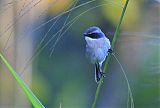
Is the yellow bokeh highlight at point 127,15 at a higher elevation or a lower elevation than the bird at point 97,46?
lower

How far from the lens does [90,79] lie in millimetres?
6418

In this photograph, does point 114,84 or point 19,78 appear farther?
point 114,84

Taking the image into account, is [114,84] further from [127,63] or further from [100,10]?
[100,10]

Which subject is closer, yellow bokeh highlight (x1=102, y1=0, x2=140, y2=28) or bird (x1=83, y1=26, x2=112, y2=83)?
bird (x1=83, y1=26, x2=112, y2=83)

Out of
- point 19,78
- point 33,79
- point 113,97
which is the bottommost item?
point 113,97

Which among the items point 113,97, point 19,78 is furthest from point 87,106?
point 19,78

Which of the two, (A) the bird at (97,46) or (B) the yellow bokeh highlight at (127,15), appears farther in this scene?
(B) the yellow bokeh highlight at (127,15)

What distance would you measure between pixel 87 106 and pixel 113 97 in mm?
294

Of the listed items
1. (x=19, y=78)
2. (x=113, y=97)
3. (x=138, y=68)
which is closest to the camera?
(x=19, y=78)

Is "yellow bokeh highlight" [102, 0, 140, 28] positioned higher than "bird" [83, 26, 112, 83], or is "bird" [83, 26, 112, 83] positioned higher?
"bird" [83, 26, 112, 83]

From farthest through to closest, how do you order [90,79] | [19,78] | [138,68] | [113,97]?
[90,79] → [113,97] → [138,68] → [19,78]

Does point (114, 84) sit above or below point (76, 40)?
below

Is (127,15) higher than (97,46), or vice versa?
(97,46)

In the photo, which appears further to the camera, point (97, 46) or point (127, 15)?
point (127, 15)
